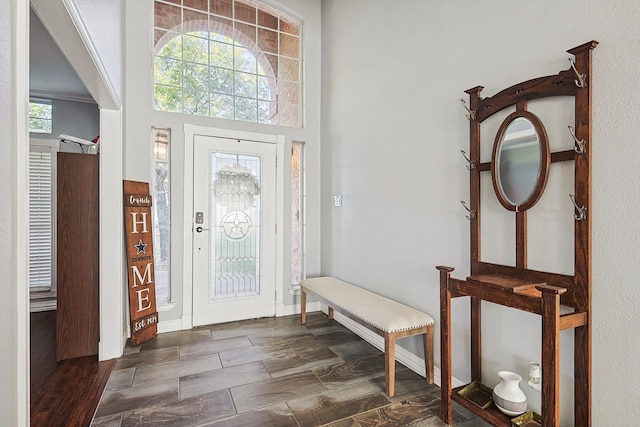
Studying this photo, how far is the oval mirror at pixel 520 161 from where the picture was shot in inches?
69.3

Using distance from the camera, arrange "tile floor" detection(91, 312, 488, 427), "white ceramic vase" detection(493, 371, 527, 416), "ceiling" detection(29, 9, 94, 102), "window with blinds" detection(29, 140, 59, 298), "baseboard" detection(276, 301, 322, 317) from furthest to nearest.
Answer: "window with blinds" detection(29, 140, 59, 298), "baseboard" detection(276, 301, 322, 317), "ceiling" detection(29, 9, 94, 102), "tile floor" detection(91, 312, 488, 427), "white ceramic vase" detection(493, 371, 527, 416)

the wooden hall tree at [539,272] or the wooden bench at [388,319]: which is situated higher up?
the wooden hall tree at [539,272]

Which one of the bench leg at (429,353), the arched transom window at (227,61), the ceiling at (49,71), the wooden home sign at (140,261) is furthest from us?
the arched transom window at (227,61)

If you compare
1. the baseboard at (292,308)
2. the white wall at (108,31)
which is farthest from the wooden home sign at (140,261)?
the baseboard at (292,308)

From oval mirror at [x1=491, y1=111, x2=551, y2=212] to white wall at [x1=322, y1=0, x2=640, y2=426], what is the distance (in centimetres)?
6

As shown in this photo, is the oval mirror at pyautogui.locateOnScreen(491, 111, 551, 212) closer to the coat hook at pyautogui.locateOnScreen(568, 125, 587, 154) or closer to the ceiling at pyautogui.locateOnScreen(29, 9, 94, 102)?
the coat hook at pyautogui.locateOnScreen(568, 125, 587, 154)

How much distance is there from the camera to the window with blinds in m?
4.38

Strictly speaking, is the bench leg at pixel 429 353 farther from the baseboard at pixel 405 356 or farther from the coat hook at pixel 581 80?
the coat hook at pixel 581 80

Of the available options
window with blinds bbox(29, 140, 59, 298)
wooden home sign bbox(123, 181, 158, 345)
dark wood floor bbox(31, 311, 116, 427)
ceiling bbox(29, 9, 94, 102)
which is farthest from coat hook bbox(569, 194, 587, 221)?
window with blinds bbox(29, 140, 59, 298)

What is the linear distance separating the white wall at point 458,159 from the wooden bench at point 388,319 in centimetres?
13

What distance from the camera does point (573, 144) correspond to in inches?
64.7

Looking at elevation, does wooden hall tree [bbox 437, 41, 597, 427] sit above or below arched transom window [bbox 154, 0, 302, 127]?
below

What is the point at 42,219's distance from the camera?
14.4ft
